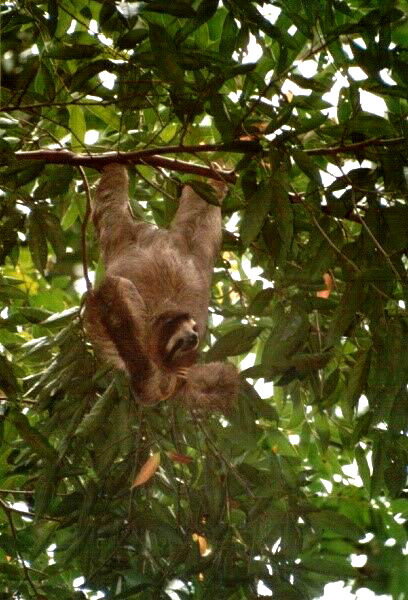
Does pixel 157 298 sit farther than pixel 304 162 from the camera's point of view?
Yes

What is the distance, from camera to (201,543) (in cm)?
384

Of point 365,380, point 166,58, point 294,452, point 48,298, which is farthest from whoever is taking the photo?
point 48,298

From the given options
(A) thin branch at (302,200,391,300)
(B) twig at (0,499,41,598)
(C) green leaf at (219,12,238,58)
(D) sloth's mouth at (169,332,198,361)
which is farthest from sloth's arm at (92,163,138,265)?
(B) twig at (0,499,41,598)

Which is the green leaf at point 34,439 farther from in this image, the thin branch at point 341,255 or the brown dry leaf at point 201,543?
the thin branch at point 341,255

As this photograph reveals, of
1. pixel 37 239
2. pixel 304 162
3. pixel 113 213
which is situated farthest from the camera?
pixel 113 213

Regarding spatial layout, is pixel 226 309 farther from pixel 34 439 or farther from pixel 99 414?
pixel 34 439

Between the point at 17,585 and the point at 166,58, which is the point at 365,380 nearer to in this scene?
the point at 166,58

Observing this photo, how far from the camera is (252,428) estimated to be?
3830 millimetres

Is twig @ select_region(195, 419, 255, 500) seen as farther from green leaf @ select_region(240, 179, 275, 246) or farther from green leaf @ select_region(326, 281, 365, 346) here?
green leaf @ select_region(240, 179, 275, 246)

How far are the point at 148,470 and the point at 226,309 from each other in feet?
3.53

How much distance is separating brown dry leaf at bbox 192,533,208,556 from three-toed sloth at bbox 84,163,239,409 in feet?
1.75

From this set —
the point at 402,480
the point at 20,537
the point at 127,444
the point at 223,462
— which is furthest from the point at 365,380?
the point at 20,537

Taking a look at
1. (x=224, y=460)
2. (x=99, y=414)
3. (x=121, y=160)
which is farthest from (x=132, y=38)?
(x=224, y=460)

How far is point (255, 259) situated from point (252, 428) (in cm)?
80
